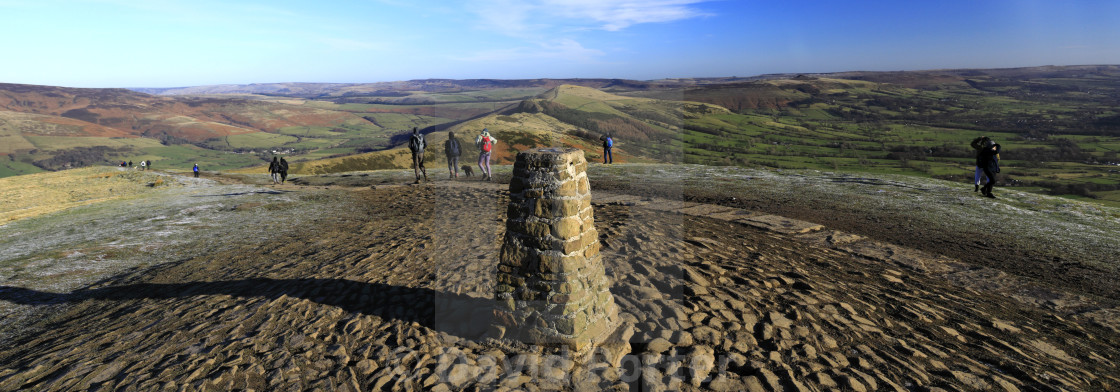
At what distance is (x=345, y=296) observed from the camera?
25.6ft

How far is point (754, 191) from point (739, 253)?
10.9m

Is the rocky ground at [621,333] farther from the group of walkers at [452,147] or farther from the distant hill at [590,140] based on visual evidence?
the distant hill at [590,140]

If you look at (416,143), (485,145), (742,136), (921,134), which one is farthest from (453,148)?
(921,134)

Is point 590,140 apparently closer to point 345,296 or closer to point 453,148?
point 453,148

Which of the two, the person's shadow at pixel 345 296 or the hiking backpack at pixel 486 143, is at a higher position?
the hiking backpack at pixel 486 143

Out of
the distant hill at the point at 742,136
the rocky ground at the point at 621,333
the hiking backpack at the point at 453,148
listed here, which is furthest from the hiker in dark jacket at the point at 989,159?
the hiking backpack at the point at 453,148

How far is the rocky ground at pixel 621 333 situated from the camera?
5.61m

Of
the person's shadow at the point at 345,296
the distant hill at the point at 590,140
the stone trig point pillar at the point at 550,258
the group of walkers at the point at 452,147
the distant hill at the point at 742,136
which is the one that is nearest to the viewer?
the stone trig point pillar at the point at 550,258

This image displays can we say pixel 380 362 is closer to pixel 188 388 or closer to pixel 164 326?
pixel 188 388

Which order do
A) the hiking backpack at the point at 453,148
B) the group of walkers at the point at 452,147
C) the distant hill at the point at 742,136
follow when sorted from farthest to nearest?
the distant hill at the point at 742,136 < the hiking backpack at the point at 453,148 < the group of walkers at the point at 452,147

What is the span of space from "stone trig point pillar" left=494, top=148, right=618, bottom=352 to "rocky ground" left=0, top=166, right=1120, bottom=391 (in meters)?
0.35

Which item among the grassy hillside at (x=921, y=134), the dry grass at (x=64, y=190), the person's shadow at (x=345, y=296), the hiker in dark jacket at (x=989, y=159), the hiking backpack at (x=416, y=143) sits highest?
the hiking backpack at (x=416, y=143)

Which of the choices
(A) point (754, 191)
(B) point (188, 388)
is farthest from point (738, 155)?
(B) point (188, 388)

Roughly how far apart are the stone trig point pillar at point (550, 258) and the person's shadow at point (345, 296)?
2.91ft
